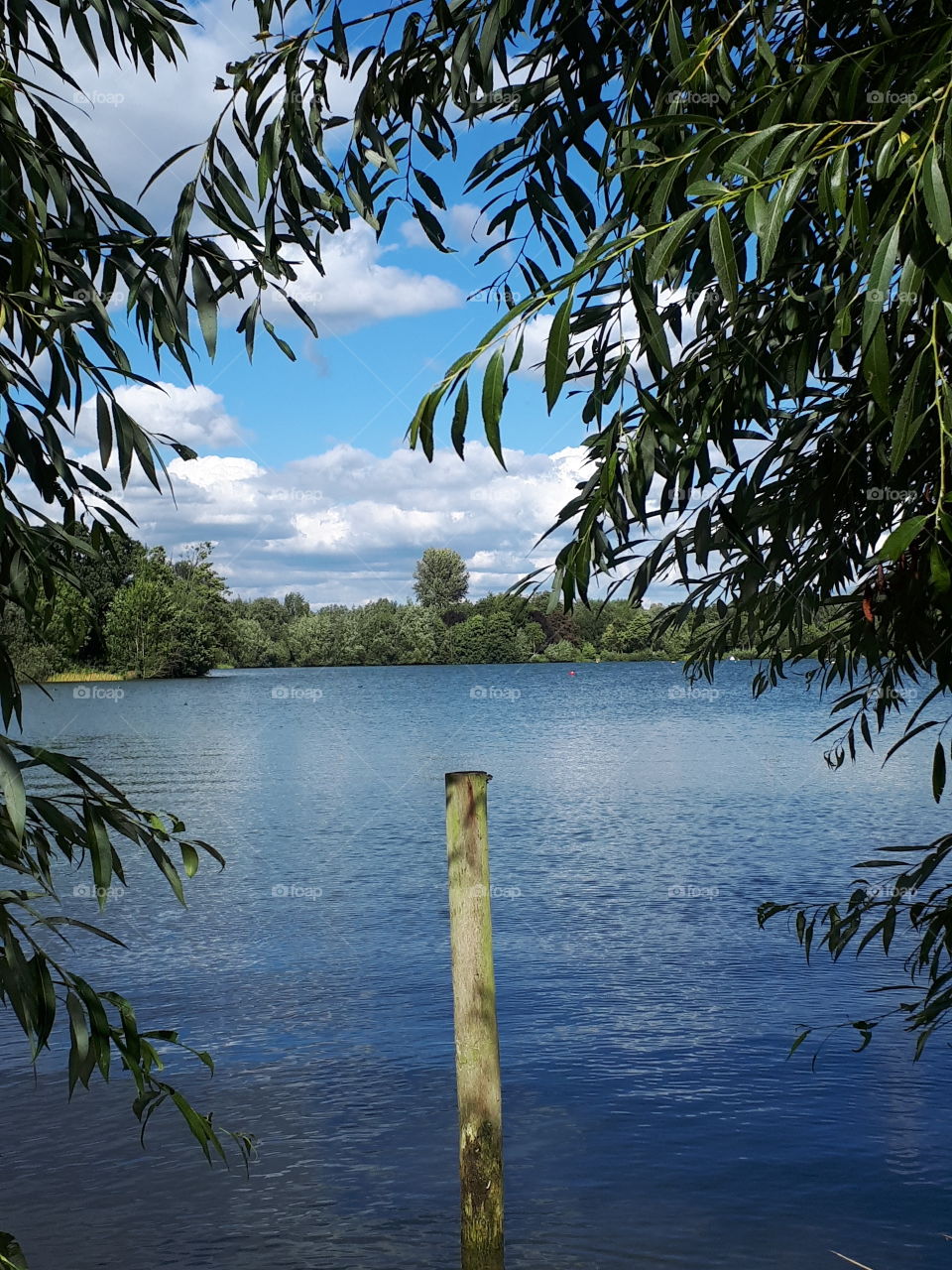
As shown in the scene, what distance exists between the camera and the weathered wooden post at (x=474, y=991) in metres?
4.00

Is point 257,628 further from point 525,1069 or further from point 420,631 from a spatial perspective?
point 525,1069

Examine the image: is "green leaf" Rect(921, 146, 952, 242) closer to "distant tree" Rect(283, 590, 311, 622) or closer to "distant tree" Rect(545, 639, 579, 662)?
"distant tree" Rect(545, 639, 579, 662)

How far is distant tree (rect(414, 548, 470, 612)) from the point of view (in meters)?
52.7

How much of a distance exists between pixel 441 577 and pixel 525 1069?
152 feet

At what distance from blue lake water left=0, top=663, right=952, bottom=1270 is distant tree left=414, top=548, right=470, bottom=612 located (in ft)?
116

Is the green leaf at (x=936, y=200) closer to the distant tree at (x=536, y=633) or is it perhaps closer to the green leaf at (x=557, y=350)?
the green leaf at (x=557, y=350)

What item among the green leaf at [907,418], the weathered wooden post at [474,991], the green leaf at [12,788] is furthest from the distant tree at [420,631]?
the green leaf at [907,418]

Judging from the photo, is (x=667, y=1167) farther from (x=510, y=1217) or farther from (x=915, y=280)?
(x=915, y=280)

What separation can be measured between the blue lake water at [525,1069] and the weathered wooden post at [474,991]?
1059 mm

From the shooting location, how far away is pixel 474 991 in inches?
159

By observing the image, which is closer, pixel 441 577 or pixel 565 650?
pixel 565 650

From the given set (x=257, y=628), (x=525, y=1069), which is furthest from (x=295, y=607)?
(x=525, y=1069)

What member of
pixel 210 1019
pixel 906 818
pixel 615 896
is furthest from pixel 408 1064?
pixel 906 818

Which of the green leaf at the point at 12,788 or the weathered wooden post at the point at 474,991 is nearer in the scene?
the green leaf at the point at 12,788
